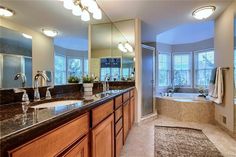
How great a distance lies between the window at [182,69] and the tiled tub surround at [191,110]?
224cm

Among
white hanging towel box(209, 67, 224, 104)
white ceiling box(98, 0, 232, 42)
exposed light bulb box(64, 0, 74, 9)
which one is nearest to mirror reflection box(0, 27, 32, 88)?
exposed light bulb box(64, 0, 74, 9)

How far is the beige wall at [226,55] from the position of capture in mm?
2693

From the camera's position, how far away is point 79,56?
7.76 ft

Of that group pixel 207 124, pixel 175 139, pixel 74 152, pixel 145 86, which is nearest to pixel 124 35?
pixel 145 86

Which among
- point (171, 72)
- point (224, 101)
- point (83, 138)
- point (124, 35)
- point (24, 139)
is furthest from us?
point (171, 72)

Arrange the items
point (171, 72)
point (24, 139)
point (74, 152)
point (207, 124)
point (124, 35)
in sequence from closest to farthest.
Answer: point (24, 139), point (74, 152), point (207, 124), point (124, 35), point (171, 72)

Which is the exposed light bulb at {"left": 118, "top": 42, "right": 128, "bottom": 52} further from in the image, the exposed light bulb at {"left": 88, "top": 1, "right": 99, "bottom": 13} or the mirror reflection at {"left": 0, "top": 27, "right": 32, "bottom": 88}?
the mirror reflection at {"left": 0, "top": 27, "right": 32, "bottom": 88}

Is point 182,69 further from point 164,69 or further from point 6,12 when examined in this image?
point 6,12

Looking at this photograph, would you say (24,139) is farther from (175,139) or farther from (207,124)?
(207,124)

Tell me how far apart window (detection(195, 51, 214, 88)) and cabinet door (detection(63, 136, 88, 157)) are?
5524 mm

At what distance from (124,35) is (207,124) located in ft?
8.88

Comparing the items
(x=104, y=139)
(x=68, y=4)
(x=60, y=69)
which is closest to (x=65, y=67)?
(x=60, y=69)

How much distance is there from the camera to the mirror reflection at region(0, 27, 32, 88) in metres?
1.19

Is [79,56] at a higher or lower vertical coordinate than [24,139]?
higher
